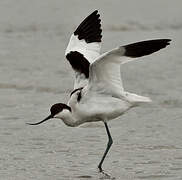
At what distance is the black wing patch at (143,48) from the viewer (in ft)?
25.6

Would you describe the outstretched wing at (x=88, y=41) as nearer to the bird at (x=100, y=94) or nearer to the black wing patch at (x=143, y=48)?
the bird at (x=100, y=94)

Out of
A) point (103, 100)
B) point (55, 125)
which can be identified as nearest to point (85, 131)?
point (55, 125)

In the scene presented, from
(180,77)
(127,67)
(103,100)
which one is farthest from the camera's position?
(127,67)

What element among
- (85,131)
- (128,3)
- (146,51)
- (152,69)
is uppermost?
(146,51)

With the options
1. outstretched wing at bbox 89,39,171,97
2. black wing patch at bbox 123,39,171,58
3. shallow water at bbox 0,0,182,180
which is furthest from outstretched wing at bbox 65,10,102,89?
black wing patch at bbox 123,39,171,58

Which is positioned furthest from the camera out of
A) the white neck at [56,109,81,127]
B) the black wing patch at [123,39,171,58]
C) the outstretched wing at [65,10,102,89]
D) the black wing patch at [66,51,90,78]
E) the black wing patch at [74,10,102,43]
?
the black wing patch at [74,10,102,43]

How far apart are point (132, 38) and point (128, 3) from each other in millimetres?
3026

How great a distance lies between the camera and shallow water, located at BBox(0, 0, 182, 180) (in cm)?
858

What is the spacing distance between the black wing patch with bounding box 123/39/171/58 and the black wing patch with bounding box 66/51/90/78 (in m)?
0.94

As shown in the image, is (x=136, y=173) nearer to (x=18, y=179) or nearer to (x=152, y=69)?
(x=18, y=179)

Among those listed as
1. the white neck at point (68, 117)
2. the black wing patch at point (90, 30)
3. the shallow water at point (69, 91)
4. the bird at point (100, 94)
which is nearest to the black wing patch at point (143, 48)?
the bird at point (100, 94)

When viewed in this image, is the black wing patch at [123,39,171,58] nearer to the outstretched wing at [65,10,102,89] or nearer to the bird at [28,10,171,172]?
the bird at [28,10,171,172]

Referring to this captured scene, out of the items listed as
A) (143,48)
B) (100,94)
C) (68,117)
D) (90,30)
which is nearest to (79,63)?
(100,94)

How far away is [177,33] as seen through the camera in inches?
670
